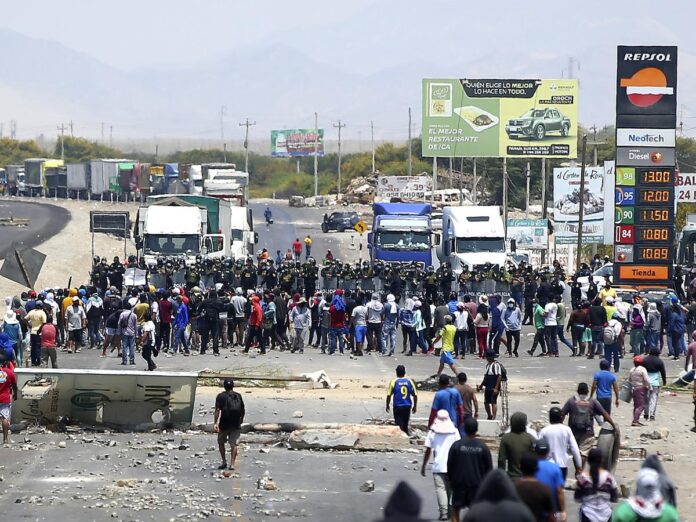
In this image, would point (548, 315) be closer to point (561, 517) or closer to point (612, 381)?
point (612, 381)

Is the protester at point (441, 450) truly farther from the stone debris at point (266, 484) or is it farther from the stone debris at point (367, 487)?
the stone debris at point (266, 484)

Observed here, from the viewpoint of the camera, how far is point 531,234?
61.4 m

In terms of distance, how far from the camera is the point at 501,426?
811 inches

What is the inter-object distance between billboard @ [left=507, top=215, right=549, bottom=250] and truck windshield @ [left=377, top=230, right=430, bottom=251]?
10.3 meters

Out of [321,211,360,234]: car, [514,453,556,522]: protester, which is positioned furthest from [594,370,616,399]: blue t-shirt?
[321,211,360,234]: car

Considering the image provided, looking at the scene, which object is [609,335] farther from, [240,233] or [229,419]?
[240,233]

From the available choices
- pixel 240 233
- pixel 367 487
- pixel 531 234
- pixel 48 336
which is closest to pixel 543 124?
pixel 531 234

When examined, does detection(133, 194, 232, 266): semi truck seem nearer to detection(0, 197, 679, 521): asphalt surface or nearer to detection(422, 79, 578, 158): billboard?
detection(422, 79, 578, 158): billboard

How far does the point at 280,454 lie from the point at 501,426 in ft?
10.7

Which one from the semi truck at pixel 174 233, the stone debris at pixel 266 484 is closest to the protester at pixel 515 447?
the stone debris at pixel 266 484

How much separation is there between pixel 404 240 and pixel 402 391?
32.5 metres

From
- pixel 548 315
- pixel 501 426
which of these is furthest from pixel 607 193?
pixel 501 426

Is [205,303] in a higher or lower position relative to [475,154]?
lower

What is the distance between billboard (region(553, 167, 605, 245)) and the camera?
198ft
